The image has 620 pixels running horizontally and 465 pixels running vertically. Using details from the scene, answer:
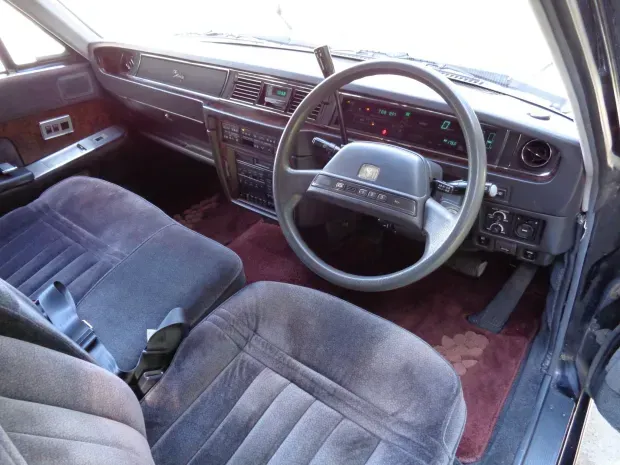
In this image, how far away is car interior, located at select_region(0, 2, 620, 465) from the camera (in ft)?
3.47

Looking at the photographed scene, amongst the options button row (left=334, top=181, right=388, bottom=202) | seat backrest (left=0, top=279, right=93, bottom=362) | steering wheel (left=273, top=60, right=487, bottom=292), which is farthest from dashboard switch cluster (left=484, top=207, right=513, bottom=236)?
seat backrest (left=0, top=279, right=93, bottom=362)

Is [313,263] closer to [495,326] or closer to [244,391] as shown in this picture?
[244,391]

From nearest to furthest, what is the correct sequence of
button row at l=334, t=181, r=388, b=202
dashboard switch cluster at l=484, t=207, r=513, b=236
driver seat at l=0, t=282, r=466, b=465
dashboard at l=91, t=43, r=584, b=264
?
1. driver seat at l=0, t=282, r=466, b=465
2. button row at l=334, t=181, r=388, b=202
3. dashboard at l=91, t=43, r=584, b=264
4. dashboard switch cluster at l=484, t=207, r=513, b=236

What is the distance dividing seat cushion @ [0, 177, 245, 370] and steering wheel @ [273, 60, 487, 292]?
28 cm

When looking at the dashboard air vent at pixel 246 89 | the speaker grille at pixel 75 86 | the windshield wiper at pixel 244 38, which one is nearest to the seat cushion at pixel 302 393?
the dashboard air vent at pixel 246 89

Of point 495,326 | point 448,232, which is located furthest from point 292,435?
point 495,326

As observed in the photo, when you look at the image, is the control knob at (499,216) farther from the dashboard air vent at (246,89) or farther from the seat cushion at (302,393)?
the dashboard air vent at (246,89)

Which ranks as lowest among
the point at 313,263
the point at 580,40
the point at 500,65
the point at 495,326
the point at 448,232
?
the point at 495,326

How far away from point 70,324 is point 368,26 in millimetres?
1488

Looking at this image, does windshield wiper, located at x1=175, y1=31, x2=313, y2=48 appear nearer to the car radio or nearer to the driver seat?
the car radio

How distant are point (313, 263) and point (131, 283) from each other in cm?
50

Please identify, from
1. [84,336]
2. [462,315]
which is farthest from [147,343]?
[462,315]

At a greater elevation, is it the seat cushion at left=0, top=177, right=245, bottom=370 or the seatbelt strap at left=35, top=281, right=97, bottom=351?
the seatbelt strap at left=35, top=281, right=97, bottom=351

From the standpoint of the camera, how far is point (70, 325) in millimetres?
1212
